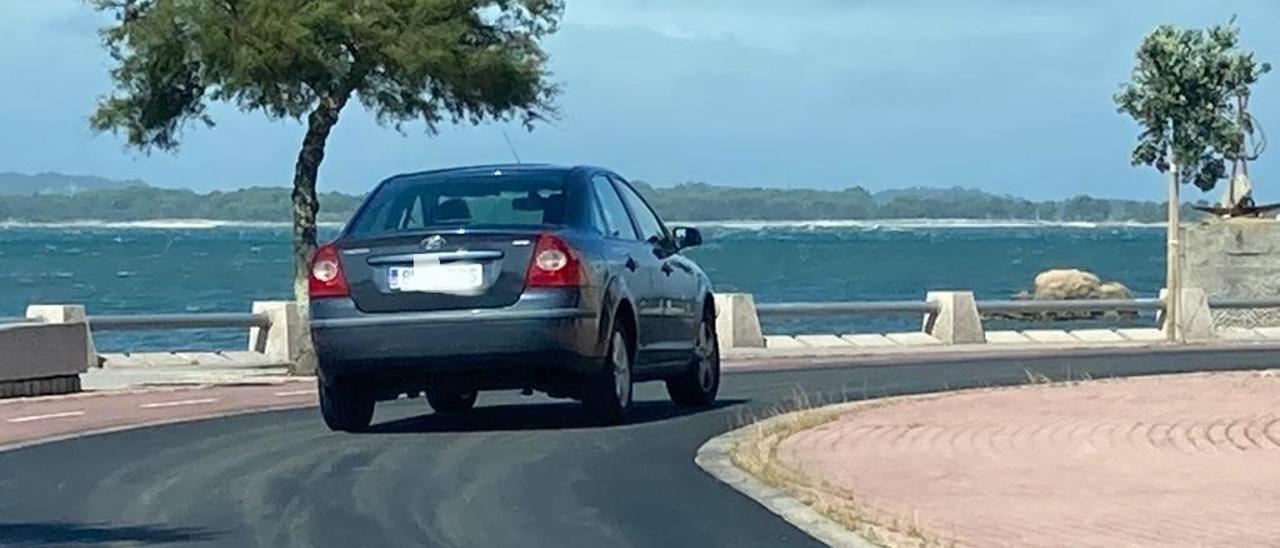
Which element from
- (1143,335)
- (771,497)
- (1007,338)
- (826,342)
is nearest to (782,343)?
(826,342)

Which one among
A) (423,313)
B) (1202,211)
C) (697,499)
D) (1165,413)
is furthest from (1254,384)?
(1202,211)

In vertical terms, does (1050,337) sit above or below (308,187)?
below

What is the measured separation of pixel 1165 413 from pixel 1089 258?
146588 mm

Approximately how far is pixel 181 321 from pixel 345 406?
13.2m

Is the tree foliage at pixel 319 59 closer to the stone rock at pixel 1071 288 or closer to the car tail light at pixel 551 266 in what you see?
the car tail light at pixel 551 266

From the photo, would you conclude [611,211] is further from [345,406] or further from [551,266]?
[345,406]

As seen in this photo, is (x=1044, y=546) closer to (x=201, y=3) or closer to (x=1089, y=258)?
(x=201, y=3)

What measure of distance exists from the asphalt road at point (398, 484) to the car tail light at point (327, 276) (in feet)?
2.79

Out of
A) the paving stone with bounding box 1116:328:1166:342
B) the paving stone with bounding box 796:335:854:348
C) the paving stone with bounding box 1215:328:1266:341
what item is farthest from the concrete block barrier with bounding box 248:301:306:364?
the paving stone with bounding box 1215:328:1266:341

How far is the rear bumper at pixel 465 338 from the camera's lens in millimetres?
15031

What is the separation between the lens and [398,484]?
42.0 feet

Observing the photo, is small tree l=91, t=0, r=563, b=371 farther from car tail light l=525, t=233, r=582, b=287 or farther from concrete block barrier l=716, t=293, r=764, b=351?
car tail light l=525, t=233, r=582, b=287

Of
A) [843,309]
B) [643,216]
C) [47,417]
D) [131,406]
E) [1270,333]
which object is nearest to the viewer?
[643,216]

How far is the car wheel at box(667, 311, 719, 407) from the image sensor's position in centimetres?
1775
